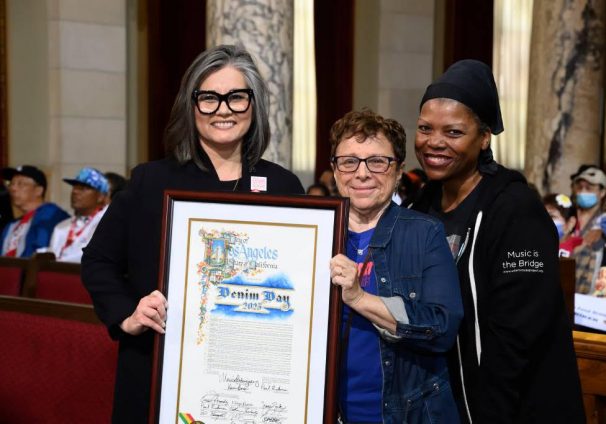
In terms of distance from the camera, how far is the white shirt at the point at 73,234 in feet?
21.4

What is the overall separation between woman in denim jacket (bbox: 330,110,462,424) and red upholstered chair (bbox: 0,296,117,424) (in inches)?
64.2

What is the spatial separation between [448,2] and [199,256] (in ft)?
37.6

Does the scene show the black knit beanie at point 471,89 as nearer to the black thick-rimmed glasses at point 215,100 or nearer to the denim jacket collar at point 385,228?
the denim jacket collar at point 385,228

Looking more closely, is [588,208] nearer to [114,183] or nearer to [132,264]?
[114,183]

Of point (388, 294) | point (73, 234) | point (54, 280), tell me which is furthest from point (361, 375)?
point (73, 234)

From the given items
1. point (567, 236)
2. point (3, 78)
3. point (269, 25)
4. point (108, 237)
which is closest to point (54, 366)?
point (108, 237)

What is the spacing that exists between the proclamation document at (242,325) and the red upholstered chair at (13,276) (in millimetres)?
3409

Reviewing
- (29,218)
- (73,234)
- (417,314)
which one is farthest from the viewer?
(29,218)

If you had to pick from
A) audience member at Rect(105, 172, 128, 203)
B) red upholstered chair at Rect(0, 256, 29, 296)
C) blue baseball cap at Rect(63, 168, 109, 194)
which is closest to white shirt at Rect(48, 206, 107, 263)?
blue baseball cap at Rect(63, 168, 109, 194)

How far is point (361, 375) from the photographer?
2.08 metres

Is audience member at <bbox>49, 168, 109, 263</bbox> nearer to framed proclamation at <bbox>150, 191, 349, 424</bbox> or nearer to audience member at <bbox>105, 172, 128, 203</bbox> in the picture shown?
audience member at <bbox>105, 172, 128, 203</bbox>

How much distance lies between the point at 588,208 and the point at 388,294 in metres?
5.23

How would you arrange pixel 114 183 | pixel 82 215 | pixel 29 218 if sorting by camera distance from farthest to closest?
pixel 114 183
pixel 29 218
pixel 82 215

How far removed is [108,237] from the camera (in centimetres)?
229
